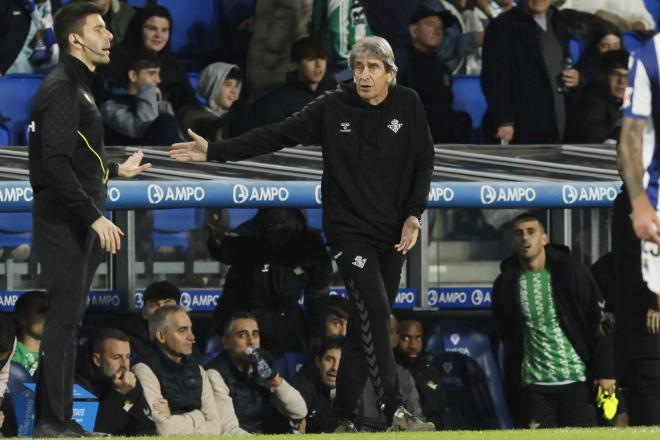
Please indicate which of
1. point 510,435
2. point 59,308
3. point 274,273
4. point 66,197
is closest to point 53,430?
point 59,308

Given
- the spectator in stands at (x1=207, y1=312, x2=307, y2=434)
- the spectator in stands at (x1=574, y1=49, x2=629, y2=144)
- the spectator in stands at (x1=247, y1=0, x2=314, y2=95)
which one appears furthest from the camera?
the spectator in stands at (x1=247, y1=0, x2=314, y2=95)

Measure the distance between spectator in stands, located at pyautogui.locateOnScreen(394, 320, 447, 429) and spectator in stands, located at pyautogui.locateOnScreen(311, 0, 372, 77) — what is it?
6.48ft

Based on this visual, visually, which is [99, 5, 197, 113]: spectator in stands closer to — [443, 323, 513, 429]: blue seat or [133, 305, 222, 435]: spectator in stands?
[133, 305, 222, 435]: spectator in stands

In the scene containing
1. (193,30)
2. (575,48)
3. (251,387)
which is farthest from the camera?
(575,48)

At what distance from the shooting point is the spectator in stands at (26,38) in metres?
11.0

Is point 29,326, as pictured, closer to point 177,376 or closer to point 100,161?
point 177,376

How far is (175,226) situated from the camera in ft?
34.7

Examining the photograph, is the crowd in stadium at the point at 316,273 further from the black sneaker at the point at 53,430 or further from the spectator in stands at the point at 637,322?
the black sneaker at the point at 53,430

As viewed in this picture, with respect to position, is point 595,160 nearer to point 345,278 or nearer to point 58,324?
point 345,278

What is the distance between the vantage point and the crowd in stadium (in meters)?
9.23

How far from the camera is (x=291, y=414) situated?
9555mm

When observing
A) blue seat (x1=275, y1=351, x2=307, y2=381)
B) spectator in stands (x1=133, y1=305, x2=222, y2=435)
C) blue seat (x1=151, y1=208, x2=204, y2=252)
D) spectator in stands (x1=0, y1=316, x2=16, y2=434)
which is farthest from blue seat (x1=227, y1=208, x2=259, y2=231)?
spectator in stands (x1=0, y1=316, x2=16, y2=434)

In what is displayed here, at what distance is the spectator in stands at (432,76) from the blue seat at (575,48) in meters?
1.05

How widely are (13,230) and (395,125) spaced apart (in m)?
3.48
